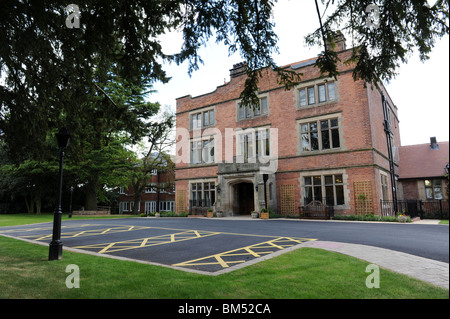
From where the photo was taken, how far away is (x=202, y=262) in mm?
5676

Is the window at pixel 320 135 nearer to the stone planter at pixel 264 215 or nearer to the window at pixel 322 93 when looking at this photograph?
the window at pixel 322 93

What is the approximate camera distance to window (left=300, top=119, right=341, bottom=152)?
18656 millimetres

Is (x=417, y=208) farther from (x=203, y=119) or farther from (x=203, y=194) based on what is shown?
(x=203, y=119)

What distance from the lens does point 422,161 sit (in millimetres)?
22969

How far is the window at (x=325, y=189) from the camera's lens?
58.6ft

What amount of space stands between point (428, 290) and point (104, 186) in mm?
41241

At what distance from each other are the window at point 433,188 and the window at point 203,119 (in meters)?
18.3

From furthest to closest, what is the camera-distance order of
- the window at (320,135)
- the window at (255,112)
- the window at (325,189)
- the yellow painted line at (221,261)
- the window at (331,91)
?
the window at (255,112)
the window at (331,91)
the window at (320,135)
the window at (325,189)
the yellow painted line at (221,261)

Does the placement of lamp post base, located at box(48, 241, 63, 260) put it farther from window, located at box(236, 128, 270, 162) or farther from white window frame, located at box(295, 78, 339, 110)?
white window frame, located at box(295, 78, 339, 110)

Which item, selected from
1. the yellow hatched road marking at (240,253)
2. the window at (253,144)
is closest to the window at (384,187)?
the window at (253,144)

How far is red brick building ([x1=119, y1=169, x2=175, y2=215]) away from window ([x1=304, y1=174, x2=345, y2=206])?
22.6m

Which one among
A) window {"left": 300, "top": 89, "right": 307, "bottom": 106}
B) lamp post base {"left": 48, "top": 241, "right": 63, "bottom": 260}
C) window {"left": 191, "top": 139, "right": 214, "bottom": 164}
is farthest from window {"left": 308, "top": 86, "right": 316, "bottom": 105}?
lamp post base {"left": 48, "top": 241, "right": 63, "bottom": 260}
